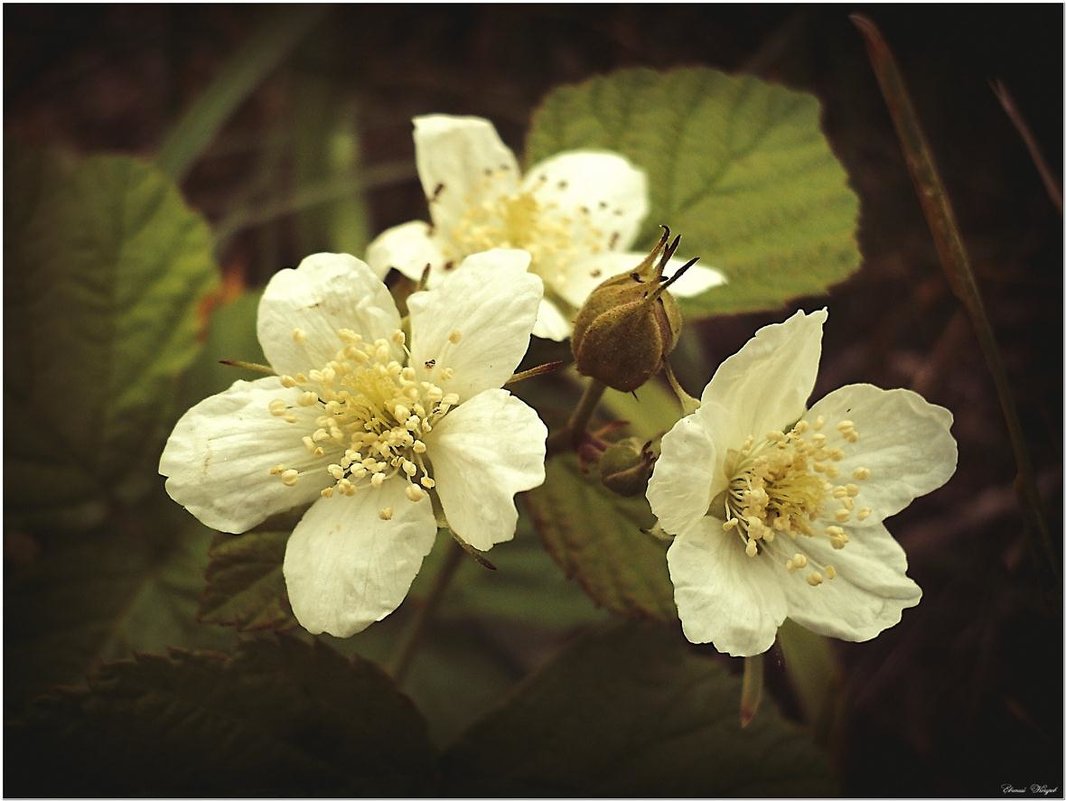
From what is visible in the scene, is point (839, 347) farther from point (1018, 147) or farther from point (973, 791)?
point (973, 791)

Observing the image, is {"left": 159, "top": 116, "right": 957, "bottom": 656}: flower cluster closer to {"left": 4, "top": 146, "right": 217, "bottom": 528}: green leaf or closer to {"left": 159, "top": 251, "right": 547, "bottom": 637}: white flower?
{"left": 159, "top": 251, "right": 547, "bottom": 637}: white flower

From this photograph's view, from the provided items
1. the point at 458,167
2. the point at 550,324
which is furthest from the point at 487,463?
the point at 458,167

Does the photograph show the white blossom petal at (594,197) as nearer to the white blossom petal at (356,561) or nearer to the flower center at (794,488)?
the flower center at (794,488)

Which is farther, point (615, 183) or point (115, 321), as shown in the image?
point (115, 321)

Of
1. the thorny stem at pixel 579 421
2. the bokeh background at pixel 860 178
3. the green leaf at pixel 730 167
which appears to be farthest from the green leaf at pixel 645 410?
the thorny stem at pixel 579 421

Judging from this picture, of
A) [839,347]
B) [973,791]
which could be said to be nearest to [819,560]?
[973,791]

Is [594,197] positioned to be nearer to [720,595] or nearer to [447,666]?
[720,595]

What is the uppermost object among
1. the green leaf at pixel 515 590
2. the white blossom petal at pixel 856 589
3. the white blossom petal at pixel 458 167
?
the white blossom petal at pixel 458 167
